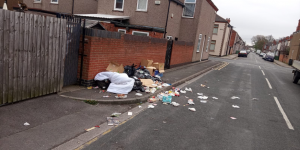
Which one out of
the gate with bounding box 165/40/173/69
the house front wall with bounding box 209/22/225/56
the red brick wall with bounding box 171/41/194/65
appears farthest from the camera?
the house front wall with bounding box 209/22/225/56

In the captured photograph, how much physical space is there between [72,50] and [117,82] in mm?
1791

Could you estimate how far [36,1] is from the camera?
22172 mm

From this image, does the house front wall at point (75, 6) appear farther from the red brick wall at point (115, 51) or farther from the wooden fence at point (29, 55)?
the wooden fence at point (29, 55)

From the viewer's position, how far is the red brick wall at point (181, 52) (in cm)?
1454

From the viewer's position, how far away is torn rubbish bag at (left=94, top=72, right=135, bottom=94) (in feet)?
22.5

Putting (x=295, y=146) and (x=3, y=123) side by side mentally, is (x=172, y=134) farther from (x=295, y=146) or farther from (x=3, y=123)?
(x=3, y=123)

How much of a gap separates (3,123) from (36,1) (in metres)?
22.4

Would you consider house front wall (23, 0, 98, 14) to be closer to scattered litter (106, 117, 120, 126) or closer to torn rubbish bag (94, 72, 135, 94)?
torn rubbish bag (94, 72, 135, 94)

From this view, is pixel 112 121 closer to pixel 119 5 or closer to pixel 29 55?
pixel 29 55

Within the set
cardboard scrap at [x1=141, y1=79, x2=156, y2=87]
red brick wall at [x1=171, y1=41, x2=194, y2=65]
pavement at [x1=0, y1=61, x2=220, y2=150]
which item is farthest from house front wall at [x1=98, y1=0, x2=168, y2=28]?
pavement at [x1=0, y1=61, x2=220, y2=150]

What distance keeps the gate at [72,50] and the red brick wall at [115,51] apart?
31 centimetres

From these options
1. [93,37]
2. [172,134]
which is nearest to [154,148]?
[172,134]

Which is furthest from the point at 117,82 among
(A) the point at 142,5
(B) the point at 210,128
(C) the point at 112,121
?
(A) the point at 142,5

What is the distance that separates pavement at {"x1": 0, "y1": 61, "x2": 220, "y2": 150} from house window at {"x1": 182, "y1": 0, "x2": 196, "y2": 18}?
14922mm
